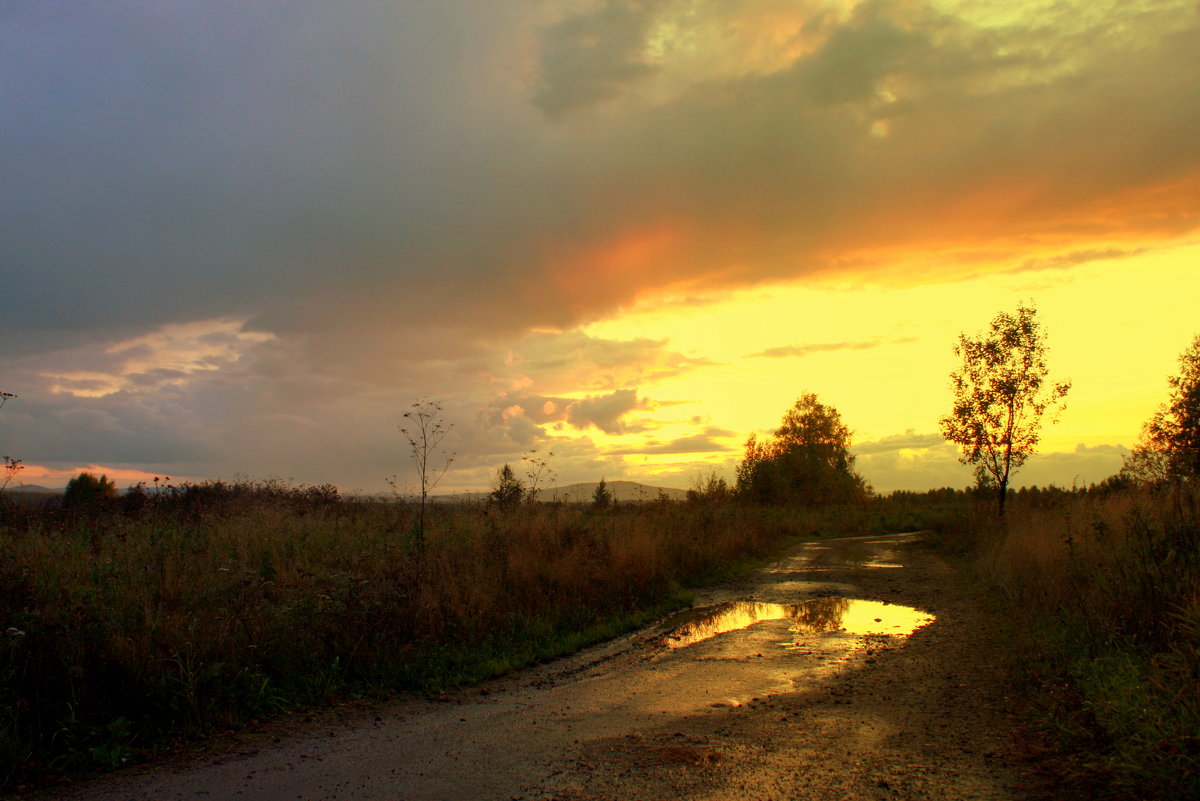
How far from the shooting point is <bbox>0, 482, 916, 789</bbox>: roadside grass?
243 inches

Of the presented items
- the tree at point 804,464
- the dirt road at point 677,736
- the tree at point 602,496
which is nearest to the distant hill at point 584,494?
the tree at point 602,496

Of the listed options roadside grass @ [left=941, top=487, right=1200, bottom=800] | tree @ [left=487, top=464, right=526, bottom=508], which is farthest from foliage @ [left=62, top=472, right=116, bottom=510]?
roadside grass @ [left=941, top=487, right=1200, bottom=800]

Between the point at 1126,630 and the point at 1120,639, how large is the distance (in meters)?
0.30

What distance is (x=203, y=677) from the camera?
6637mm

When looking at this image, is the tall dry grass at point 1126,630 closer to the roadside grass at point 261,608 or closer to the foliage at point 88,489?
the roadside grass at point 261,608

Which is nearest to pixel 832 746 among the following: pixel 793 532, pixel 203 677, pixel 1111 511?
pixel 203 677

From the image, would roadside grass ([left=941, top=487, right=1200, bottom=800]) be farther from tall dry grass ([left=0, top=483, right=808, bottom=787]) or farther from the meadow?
tall dry grass ([left=0, top=483, right=808, bottom=787])

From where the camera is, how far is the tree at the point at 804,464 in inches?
2370

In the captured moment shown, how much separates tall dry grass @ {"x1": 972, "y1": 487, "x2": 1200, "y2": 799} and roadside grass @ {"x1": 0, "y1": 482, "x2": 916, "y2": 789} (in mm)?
5777

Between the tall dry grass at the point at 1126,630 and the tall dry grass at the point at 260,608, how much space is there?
5841 millimetres

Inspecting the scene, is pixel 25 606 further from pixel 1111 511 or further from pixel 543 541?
pixel 1111 511

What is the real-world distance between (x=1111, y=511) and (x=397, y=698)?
36.2 feet

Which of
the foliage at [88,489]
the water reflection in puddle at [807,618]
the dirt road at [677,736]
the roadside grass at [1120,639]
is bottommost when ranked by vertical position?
the water reflection in puddle at [807,618]

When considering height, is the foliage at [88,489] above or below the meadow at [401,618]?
above
